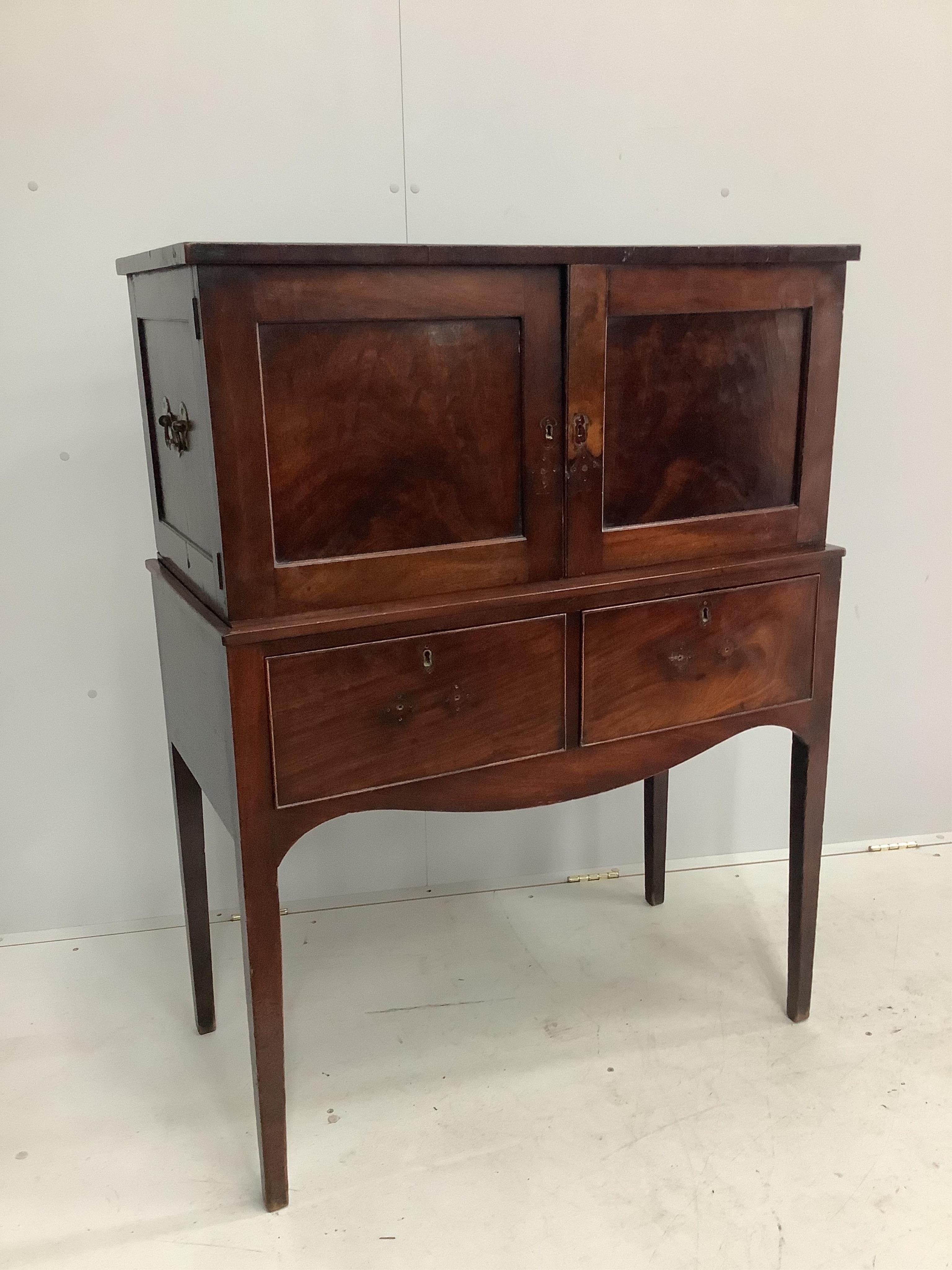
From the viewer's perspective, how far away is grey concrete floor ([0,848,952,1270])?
1540 millimetres

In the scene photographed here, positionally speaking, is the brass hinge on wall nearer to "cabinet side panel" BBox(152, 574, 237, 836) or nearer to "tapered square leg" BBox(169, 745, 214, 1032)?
"tapered square leg" BBox(169, 745, 214, 1032)

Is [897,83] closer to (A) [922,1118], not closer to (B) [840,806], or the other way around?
(B) [840,806]

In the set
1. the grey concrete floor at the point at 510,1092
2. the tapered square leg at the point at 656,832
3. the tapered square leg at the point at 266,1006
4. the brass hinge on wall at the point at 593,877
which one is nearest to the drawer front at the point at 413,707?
the tapered square leg at the point at 266,1006

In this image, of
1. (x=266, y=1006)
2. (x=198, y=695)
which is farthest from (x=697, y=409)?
(x=266, y=1006)

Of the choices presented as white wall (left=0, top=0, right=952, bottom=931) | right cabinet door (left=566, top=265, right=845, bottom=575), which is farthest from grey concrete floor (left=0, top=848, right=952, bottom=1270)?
right cabinet door (left=566, top=265, right=845, bottom=575)

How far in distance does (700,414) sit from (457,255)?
467mm

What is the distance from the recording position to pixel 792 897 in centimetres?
196

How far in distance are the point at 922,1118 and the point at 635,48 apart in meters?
1.98

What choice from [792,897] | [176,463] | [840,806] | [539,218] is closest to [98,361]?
[176,463]

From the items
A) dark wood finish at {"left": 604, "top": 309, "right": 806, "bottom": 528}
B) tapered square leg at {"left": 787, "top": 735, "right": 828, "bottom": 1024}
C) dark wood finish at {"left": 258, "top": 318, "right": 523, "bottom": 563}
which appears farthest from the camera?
tapered square leg at {"left": 787, "top": 735, "right": 828, "bottom": 1024}

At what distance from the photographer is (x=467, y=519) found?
151 centimetres

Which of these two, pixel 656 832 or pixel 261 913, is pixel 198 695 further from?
pixel 656 832

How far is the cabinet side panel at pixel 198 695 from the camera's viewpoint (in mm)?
1446

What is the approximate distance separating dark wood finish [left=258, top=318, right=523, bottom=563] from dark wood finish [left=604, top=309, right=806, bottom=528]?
0.17 metres
